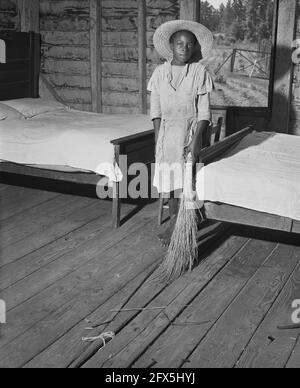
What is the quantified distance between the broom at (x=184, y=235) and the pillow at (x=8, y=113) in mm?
3144

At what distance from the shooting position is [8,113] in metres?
6.67

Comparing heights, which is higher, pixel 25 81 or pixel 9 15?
pixel 9 15

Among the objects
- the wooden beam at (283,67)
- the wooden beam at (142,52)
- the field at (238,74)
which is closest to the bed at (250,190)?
the wooden beam at (283,67)

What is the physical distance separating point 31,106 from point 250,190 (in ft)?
12.9

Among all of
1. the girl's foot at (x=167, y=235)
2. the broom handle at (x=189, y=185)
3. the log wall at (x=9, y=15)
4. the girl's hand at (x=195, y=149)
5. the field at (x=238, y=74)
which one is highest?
the log wall at (x=9, y=15)

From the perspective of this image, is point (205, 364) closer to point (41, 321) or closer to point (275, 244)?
point (41, 321)

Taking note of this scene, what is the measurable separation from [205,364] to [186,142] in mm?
2096

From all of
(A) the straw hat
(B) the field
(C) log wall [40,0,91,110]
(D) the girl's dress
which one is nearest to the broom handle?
(D) the girl's dress

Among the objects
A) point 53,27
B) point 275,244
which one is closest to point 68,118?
point 53,27

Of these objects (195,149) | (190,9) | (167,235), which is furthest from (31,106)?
(195,149)

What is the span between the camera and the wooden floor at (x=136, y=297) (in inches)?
127

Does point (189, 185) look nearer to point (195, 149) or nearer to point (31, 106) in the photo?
point (195, 149)

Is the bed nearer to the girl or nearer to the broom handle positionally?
the broom handle

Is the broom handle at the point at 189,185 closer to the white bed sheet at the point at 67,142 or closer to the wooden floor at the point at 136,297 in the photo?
the wooden floor at the point at 136,297
